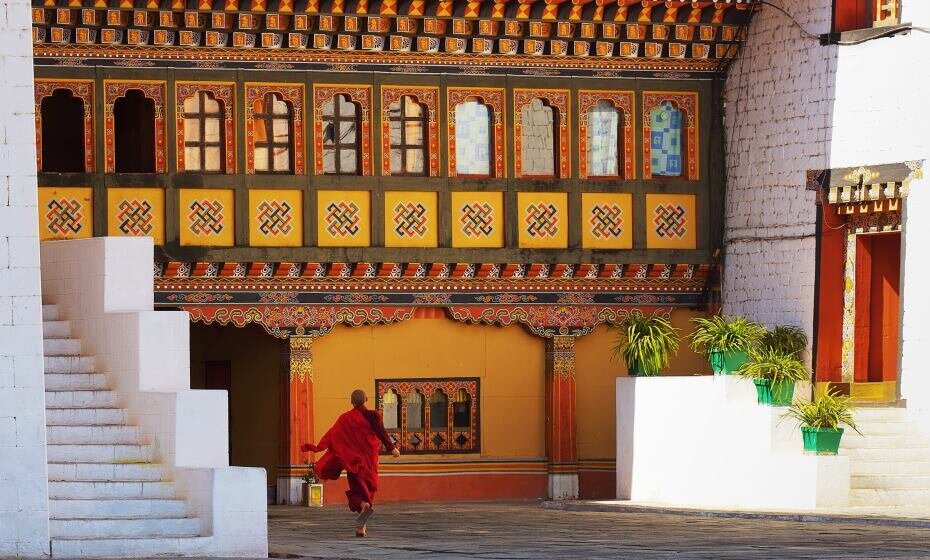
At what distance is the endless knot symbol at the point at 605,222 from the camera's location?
83.6 ft

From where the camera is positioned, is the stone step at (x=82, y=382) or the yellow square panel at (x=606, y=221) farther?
the yellow square panel at (x=606, y=221)

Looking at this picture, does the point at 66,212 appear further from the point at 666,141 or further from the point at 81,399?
the point at 666,141

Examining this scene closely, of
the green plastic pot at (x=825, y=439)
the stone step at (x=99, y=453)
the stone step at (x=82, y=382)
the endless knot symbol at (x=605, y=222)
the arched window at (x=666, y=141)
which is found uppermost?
the arched window at (x=666, y=141)

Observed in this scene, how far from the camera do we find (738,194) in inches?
1004

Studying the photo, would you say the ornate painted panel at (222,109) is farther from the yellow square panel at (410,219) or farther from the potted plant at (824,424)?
the potted plant at (824,424)

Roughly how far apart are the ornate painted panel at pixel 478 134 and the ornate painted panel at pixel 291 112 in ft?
6.14

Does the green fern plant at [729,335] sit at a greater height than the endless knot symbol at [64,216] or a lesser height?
lesser

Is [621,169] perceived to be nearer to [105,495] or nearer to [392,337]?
[392,337]

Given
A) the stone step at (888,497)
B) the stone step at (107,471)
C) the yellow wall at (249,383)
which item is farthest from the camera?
the yellow wall at (249,383)

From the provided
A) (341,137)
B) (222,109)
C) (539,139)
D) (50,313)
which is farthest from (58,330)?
(539,139)

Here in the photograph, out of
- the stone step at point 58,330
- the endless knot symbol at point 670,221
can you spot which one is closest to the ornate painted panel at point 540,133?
the endless knot symbol at point 670,221

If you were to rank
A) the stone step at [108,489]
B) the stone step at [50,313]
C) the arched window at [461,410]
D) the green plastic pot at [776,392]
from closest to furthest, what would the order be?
the stone step at [108,489] → the stone step at [50,313] → the green plastic pot at [776,392] → the arched window at [461,410]

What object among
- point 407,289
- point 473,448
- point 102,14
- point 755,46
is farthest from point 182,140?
point 755,46

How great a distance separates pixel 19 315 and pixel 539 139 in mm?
11665
